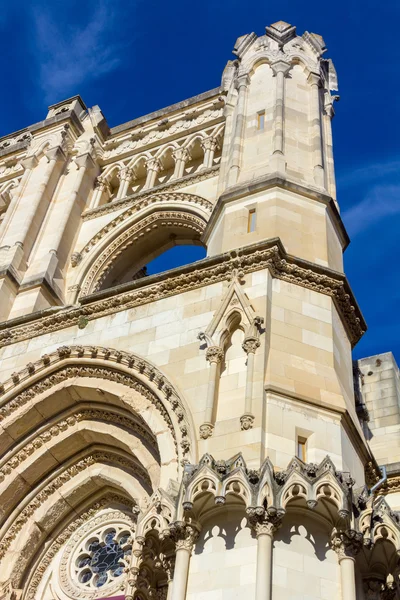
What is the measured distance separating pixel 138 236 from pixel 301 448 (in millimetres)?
10446

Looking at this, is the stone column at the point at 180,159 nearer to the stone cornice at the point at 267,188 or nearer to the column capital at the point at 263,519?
the stone cornice at the point at 267,188

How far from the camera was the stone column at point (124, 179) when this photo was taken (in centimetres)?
2028

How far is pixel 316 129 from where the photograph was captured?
52.6ft

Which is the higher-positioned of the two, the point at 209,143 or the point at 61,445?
the point at 209,143

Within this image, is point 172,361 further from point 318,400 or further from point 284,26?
point 284,26

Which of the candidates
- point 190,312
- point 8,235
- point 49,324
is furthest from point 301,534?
point 8,235

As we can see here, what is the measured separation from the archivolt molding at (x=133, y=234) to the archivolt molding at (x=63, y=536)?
584 centimetres

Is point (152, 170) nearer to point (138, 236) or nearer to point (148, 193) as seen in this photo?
point (148, 193)

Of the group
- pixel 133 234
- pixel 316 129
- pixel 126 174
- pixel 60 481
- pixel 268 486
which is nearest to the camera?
pixel 268 486

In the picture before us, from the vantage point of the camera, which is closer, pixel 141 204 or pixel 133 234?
pixel 133 234

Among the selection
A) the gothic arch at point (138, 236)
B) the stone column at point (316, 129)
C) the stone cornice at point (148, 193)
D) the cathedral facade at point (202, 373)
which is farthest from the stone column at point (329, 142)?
the gothic arch at point (138, 236)

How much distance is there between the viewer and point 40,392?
12773mm

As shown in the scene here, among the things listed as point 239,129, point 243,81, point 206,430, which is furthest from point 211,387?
point 243,81

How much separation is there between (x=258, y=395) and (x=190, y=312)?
2.40m
